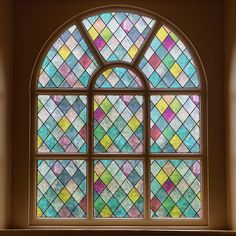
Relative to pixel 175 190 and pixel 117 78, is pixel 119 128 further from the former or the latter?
pixel 175 190

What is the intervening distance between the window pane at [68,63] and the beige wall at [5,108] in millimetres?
338

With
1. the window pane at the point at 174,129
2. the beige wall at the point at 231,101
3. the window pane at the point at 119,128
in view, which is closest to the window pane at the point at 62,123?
the window pane at the point at 119,128

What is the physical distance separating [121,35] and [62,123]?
90 centimetres

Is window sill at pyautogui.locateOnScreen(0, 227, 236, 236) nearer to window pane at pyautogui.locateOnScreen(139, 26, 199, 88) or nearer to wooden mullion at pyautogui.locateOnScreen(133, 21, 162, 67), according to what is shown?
window pane at pyautogui.locateOnScreen(139, 26, 199, 88)

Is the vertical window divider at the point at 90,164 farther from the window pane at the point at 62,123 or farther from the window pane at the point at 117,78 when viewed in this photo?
the window pane at the point at 117,78

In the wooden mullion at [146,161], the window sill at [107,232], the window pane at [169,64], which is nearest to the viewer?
the window sill at [107,232]

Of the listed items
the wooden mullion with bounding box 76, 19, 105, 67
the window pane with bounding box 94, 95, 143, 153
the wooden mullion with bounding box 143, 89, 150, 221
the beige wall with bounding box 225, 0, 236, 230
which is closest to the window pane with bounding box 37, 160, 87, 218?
the window pane with bounding box 94, 95, 143, 153

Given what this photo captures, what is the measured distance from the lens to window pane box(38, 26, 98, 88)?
17.5 feet

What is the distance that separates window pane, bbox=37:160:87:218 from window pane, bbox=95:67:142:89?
27.0 inches

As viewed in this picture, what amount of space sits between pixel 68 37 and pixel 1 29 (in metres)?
0.66

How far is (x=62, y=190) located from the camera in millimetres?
5238

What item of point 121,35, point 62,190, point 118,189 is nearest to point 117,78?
point 121,35

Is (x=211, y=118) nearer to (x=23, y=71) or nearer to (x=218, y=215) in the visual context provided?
(x=218, y=215)

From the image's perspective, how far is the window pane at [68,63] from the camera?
5.33 meters
